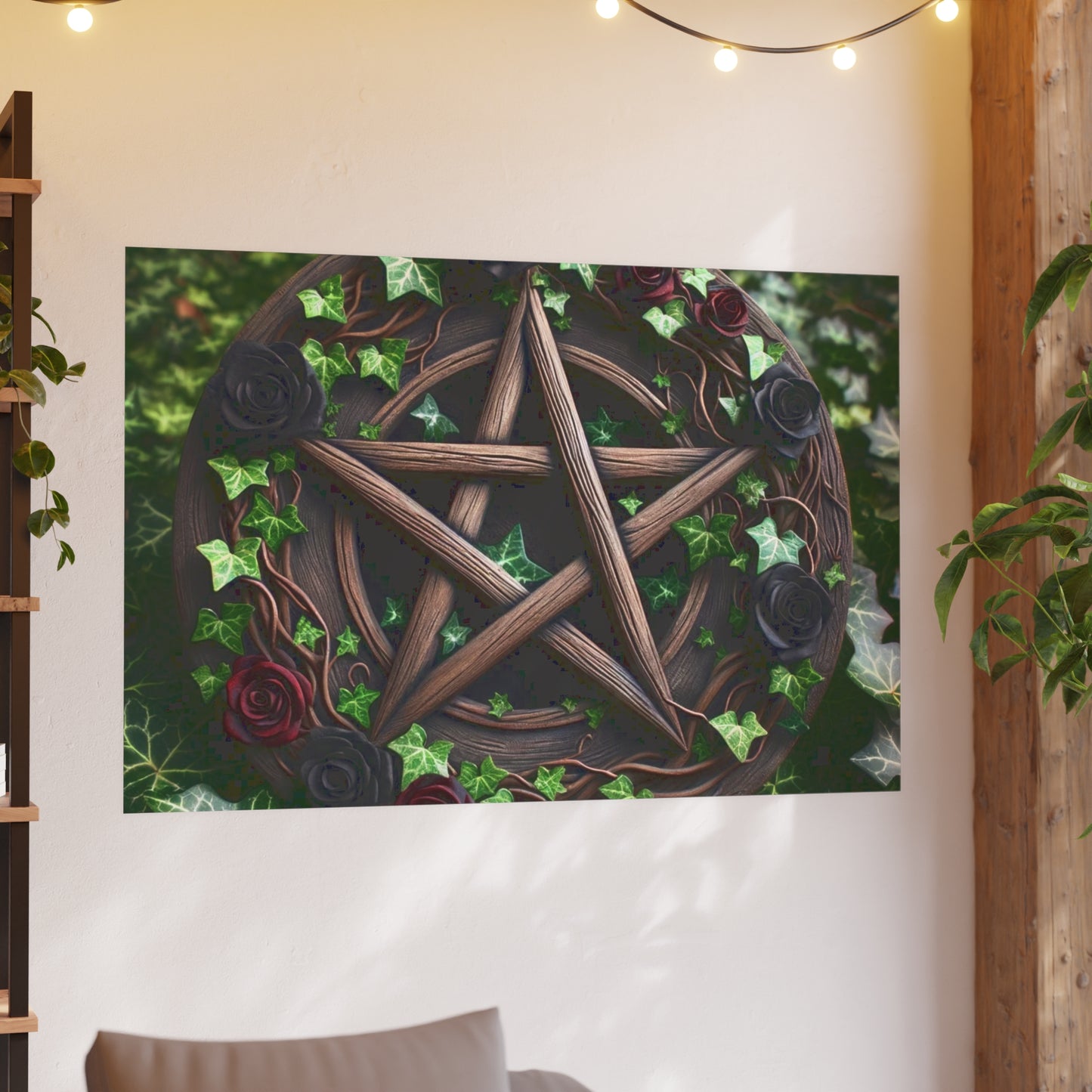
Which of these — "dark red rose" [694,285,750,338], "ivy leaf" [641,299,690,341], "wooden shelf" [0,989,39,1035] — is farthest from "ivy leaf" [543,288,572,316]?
"wooden shelf" [0,989,39,1035]

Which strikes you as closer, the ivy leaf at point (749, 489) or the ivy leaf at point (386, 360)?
the ivy leaf at point (386, 360)

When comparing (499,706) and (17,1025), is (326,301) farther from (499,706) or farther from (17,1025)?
(17,1025)

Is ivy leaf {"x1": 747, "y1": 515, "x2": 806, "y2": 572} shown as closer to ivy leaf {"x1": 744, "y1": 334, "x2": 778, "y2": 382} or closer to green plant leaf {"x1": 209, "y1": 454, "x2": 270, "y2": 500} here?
ivy leaf {"x1": 744, "y1": 334, "x2": 778, "y2": 382}

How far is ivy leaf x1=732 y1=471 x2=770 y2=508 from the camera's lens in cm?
267

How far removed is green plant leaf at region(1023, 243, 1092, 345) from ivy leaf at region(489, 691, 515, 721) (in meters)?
1.28

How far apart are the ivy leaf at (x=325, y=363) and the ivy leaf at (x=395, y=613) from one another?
1.48 ft

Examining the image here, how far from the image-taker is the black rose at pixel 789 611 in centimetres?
267

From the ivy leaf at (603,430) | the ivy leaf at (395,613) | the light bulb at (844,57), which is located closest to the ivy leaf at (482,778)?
the ivy leaf at (395,613)

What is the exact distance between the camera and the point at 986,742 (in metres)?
2.72

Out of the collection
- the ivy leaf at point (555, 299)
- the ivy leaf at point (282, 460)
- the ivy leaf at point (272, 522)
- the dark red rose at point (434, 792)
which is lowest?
the dark red rose at point (434, 792)

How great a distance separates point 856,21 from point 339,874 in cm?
222

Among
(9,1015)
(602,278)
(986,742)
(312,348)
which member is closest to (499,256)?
(602,278)

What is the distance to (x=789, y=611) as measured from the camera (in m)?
2.68

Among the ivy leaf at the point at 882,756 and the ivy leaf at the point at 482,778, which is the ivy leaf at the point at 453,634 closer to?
the ivy leaf at the point at 482,778
